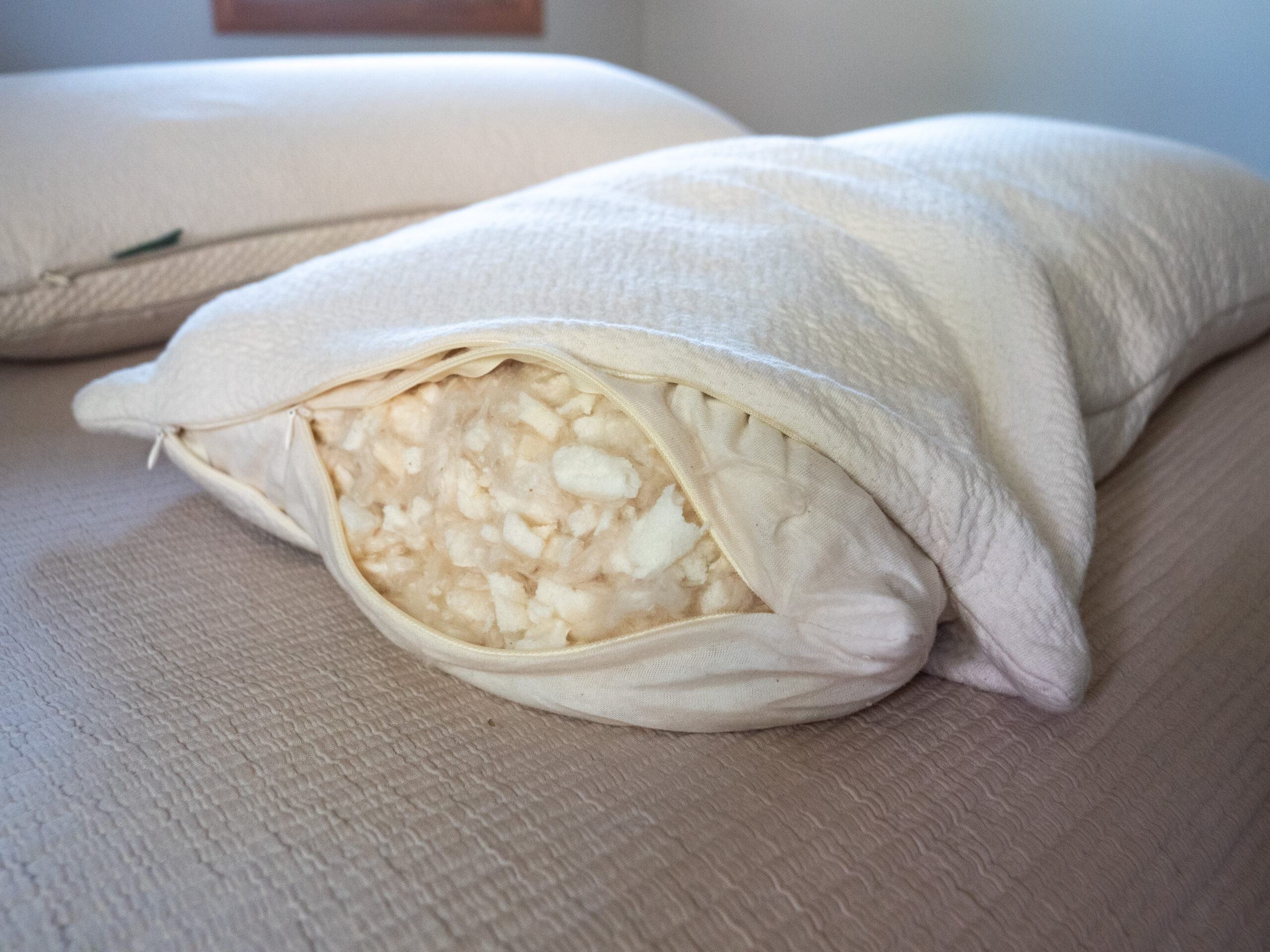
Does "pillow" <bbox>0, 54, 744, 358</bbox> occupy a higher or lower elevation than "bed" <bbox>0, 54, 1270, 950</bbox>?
higher

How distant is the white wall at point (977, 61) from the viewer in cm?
184

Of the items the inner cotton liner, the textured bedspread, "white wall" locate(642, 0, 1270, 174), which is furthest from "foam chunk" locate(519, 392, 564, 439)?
"white wall" locate(642, 0, 1270, 174)

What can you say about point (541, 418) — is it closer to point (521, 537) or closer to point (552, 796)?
point (521, 537)

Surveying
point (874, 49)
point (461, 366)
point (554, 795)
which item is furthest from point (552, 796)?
point (874, 49)

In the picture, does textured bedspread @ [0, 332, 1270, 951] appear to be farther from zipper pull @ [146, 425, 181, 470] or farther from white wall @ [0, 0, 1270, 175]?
white wall @ [0, 0, 1270, 175]

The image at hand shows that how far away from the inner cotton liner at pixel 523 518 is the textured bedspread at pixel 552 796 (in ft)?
0.20

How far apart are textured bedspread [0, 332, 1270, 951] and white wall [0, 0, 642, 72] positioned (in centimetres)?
142

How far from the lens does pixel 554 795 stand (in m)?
0.54

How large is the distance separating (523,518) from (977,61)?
1.96 meters

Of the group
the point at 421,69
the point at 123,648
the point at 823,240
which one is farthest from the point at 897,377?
the point at 421,69

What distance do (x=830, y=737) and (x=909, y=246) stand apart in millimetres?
408

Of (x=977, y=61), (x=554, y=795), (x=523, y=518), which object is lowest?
(x=554, y=795)

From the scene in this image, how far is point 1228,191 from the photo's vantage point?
1.15 metres

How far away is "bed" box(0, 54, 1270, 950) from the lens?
46cm
